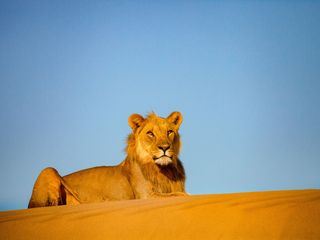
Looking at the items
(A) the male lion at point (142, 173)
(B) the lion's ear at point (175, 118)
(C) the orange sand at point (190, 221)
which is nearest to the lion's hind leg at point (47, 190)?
(A) the male lion at point (142, 173)

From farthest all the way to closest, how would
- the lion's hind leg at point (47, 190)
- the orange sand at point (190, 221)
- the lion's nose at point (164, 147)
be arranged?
the lion's nose at point (164, 147), the lion's hind leg at point (47, 190), the orange sand at point (190, 221)

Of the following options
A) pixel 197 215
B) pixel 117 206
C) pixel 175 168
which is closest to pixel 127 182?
pixel 175 168

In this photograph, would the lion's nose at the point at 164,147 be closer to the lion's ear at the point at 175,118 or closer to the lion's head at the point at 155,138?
the lion's head at the point at 155,138

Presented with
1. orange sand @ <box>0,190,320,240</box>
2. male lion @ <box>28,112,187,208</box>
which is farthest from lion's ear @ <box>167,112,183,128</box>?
orange sand @ <box>0,190,320,240</box>

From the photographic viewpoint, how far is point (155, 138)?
401 inches

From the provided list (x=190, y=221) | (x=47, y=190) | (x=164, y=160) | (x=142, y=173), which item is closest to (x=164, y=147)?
(x=164, y=160)

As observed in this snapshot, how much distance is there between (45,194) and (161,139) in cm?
218

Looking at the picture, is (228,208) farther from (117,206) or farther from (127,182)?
(127,182)

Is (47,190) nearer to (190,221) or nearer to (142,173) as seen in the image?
(142,173)

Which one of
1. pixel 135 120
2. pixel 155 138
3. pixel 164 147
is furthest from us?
pixel 135 120

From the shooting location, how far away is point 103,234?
4605 mm

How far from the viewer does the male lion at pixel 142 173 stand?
10.1m

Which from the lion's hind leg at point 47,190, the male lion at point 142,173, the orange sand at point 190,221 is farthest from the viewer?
the male lion at point 142,173

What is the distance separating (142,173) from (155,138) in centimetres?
67
